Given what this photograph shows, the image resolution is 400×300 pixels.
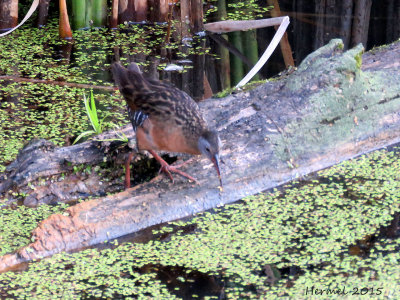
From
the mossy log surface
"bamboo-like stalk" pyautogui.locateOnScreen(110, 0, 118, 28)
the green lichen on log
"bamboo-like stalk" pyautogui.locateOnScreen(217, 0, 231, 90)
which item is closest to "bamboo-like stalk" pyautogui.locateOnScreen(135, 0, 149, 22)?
"bamboo-like stalk" pyautogui.locateOnScreen(110, 0, 118, 28)

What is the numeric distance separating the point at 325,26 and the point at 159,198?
4.08m

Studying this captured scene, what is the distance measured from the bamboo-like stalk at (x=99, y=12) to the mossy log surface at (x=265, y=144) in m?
3.04

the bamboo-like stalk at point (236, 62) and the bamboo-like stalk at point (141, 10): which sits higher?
the bamboo-like stalk at point (141, 10)

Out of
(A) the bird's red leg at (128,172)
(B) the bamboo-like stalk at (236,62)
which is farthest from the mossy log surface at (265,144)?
(B) the bamboo-like stalk at (236,62)

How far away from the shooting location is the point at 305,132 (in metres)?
4.33

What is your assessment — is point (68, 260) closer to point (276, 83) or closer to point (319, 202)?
point (319, 202)

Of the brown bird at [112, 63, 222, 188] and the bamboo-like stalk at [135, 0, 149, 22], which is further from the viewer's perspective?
the bamboo-like stalk at [135, 0, 149, 22]

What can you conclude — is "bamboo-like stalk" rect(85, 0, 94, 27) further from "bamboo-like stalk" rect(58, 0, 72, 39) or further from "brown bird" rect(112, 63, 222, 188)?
"brown bird" rect(112, 63, 222, 188)

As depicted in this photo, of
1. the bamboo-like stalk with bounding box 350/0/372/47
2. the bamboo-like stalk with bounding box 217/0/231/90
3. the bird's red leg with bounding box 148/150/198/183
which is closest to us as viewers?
the bird's red leg with bounding box 148/150/198/183

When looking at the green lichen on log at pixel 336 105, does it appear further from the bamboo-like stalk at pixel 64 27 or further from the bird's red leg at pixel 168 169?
the bamboo-like stalk at pixel 64 27

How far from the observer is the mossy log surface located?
3834mm

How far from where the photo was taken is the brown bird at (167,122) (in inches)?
154

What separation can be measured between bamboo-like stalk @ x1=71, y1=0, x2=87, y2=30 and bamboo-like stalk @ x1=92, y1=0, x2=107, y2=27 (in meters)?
0.12

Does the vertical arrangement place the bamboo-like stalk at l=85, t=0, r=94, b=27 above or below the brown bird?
above
